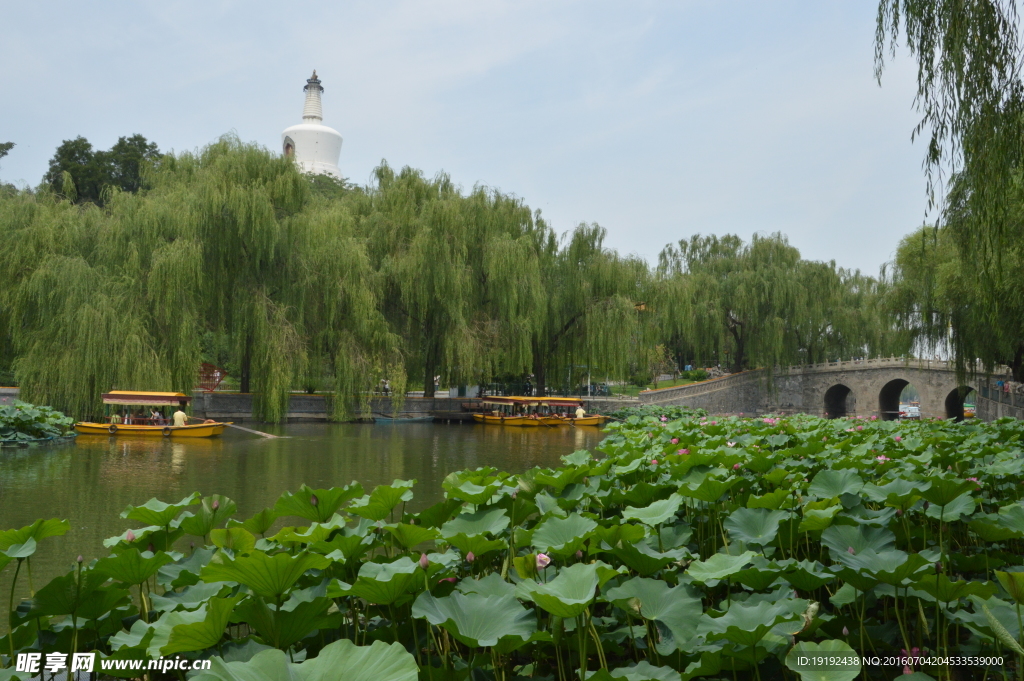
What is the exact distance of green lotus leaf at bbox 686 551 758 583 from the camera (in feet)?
6.55

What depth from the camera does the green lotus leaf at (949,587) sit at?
1.91 meters

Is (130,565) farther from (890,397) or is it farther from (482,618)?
(890,397)

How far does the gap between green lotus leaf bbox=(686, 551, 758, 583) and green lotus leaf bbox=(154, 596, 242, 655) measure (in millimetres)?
1155

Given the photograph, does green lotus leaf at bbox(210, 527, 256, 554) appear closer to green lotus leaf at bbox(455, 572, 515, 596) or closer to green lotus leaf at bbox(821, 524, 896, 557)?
green lotus leaf at bbox(455, 572, 515, 596)

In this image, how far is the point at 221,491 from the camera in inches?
319

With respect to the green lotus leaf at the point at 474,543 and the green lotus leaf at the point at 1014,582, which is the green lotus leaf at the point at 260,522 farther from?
the green lotus leaf at the point at 1014,582

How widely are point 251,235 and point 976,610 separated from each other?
15863 millimetres

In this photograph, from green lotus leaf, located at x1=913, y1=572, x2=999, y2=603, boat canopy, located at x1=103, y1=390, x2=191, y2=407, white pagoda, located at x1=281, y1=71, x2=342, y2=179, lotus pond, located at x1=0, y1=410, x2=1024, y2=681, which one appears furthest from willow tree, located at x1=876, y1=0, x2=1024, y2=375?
white pagoda, located at x1=281, y1=71, x2=342, y2=179

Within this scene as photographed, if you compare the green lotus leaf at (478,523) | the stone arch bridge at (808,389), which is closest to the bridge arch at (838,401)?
the stone arch bridge at (808,389)

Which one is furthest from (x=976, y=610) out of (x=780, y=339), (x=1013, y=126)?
(x=780, y=339)

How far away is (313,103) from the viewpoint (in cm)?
5547

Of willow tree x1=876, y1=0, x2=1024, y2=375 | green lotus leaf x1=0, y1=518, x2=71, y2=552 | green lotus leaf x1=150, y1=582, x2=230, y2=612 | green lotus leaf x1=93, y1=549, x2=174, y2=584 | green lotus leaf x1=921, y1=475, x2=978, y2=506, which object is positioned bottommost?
green lotus leaf x1=150, y1=582, x2=230, y2=612

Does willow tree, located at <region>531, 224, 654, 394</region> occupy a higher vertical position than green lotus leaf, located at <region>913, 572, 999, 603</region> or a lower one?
higher

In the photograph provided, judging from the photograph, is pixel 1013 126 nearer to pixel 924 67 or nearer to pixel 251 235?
pixel 924 67
